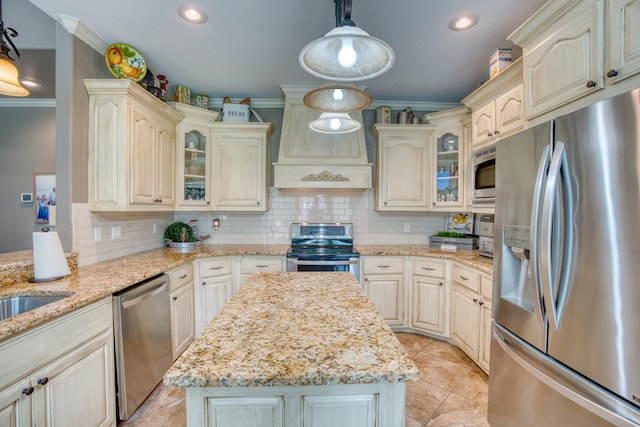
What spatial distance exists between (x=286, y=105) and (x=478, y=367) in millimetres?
3084

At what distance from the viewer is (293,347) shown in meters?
0.89

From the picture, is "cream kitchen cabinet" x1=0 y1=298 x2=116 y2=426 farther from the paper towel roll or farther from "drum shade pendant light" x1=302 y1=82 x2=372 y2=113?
"drum shade pendant light" x1=302 y1=82 x2=372 y2=113

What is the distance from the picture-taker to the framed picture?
3316 millimetres

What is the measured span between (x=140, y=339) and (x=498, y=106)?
308 centimetres

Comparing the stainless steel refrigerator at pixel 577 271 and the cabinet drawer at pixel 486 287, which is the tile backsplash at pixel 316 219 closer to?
the cabinet drawer at pixel 486 287

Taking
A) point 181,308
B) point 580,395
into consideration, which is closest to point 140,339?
point 181,308

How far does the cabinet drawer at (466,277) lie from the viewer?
231cm

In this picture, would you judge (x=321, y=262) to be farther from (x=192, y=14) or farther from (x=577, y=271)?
(x=192, y=14)

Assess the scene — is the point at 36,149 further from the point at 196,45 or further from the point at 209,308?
the point at 209,308

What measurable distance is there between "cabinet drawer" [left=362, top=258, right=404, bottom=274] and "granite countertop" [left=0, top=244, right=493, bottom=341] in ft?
0.26

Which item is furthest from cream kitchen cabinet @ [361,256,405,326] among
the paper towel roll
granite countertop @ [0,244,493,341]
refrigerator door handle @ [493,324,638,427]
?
the paper towel roll

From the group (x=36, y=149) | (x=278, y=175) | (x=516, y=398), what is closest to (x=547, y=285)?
(x=516, y=398)

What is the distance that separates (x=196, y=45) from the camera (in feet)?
7.55

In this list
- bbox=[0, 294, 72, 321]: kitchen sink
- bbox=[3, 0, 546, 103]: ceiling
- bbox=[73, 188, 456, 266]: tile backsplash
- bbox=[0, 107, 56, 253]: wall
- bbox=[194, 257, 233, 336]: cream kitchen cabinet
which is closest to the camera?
bbox=[0, 294, 72, 321]: kitchen sink
